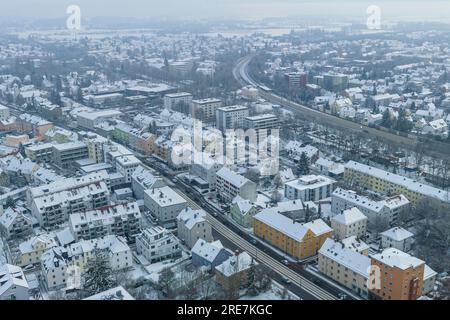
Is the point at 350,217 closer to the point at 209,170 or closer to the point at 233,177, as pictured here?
the point at 233,177

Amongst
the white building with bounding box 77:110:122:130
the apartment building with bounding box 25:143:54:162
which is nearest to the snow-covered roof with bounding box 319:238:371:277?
the apartment building with bounding box 25:143:54:162

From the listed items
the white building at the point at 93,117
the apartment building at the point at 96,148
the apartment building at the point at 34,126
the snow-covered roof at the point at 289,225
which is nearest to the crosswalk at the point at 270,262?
the snow-covered roof at the point at 289,225

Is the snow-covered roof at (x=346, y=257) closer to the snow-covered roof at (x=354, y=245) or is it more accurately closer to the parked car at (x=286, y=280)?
the snow-covered roof at (x=354, y=245)

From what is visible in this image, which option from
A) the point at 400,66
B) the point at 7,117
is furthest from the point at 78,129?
the point at 400,66

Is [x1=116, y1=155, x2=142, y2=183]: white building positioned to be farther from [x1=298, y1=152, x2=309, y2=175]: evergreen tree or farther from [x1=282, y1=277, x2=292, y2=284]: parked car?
[x1=282, y1=277, x2=292, y2=284]: parked car

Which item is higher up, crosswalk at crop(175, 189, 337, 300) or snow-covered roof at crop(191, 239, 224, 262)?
snow-covered roof at crop(191, 239, 224, 262)

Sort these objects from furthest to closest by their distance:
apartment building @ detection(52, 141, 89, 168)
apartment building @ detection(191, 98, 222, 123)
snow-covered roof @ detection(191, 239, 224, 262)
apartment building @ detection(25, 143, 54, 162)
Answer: apartment building @ detection(191, 98, 222, 123), apartment building @ detection(25, 143, 54, 162), apartment building @ detection(52, 141, 89, 168), snow-covered roof @ detection(191, 239, 224, 262)

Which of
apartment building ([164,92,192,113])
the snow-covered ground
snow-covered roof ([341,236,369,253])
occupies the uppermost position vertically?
apartment building ([164,92,192,113])
